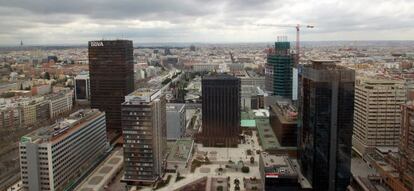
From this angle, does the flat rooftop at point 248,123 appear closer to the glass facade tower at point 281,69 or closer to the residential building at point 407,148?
the glass facade tower at point 281,69

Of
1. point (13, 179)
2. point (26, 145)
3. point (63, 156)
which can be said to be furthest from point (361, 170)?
point (13, 179)

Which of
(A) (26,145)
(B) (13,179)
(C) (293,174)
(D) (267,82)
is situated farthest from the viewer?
(D) (267,82)

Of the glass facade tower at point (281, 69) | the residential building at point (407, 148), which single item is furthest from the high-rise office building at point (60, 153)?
the glass facade tower at point (281, 69)

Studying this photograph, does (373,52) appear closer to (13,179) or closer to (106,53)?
(106,53)

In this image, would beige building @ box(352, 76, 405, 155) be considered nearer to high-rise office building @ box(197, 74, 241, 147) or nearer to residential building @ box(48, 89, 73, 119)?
high-rise office building @ box(197, 74, 241, 147)

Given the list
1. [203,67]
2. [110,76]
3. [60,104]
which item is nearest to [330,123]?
[110,76]

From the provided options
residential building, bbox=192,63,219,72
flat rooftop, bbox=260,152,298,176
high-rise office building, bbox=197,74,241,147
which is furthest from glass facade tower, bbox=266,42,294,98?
residential building, bbox=192,63,219,72

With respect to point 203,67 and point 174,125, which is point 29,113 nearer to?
point 174,125
